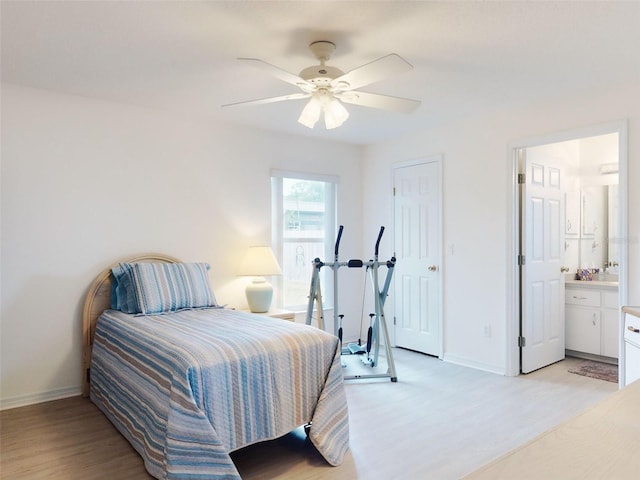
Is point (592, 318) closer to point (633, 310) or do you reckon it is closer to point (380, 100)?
point (633, 310)

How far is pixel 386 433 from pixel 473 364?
175 centimetres

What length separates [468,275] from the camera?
420 cm

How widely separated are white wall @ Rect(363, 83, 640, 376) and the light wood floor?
52cm

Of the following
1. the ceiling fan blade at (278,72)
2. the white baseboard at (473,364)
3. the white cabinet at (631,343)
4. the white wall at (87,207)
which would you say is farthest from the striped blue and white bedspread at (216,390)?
the white baseboard at (473,364)

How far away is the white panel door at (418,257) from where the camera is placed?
4.50 meters

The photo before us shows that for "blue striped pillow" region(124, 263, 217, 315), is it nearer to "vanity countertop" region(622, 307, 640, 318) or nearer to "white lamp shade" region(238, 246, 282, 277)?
"white lamp shade" region(238, 246, 282, 277)

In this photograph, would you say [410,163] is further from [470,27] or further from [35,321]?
[35,321]

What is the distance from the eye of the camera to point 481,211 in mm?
4082

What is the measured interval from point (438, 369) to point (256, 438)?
7.67ft

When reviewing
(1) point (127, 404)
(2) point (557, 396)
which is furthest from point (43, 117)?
(2) point (557, 396)

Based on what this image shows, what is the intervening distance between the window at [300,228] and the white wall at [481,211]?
1181mm

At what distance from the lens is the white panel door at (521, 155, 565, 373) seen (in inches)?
156

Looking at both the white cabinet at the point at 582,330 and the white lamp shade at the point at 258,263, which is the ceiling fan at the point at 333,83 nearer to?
the white lamp shade at the point at 258,263

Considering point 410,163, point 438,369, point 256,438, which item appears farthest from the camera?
point 410,163
